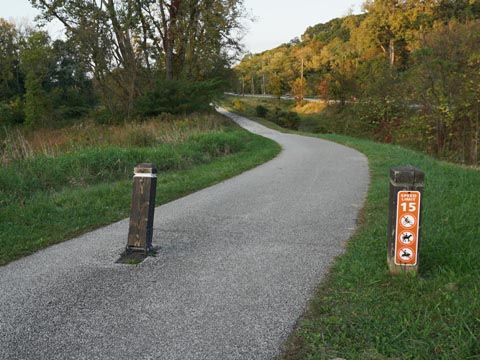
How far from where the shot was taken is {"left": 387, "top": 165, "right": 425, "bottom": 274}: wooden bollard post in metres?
3.30

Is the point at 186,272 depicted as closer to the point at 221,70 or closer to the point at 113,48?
the point at 113,48

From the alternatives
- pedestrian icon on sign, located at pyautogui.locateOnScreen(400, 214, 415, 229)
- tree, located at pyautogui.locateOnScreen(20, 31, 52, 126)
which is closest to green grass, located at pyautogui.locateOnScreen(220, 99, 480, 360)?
pedestrian icon on sign, located at pyautogui.locateOnScreen(400, 214, 415, 229)

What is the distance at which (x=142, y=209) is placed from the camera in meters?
4.25

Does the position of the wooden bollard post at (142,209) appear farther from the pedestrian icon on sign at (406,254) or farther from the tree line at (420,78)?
the tree line at (420,78)

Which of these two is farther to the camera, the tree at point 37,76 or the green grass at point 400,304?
the tree at point 37,76

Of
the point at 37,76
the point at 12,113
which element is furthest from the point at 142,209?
the point at 37,76

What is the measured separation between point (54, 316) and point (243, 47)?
Result: 107ft

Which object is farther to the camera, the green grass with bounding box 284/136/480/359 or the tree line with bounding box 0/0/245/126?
the tree line with bounding box 0/0/245/126

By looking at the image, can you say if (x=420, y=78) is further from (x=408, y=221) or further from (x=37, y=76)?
(x=37, y=76)

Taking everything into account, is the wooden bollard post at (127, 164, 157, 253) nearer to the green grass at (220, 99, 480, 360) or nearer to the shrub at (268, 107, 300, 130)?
the green grass at (220, 99, 480, 360)

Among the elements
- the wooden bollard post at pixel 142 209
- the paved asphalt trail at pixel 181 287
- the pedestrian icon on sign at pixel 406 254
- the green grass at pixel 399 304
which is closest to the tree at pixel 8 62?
the paved asphalt trail at pixel 181 287

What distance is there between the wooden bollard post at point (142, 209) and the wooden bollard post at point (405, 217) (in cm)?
254

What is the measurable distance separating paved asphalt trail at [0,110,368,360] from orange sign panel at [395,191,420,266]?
0.78m

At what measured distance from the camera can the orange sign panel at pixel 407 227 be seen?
10.9 feet
